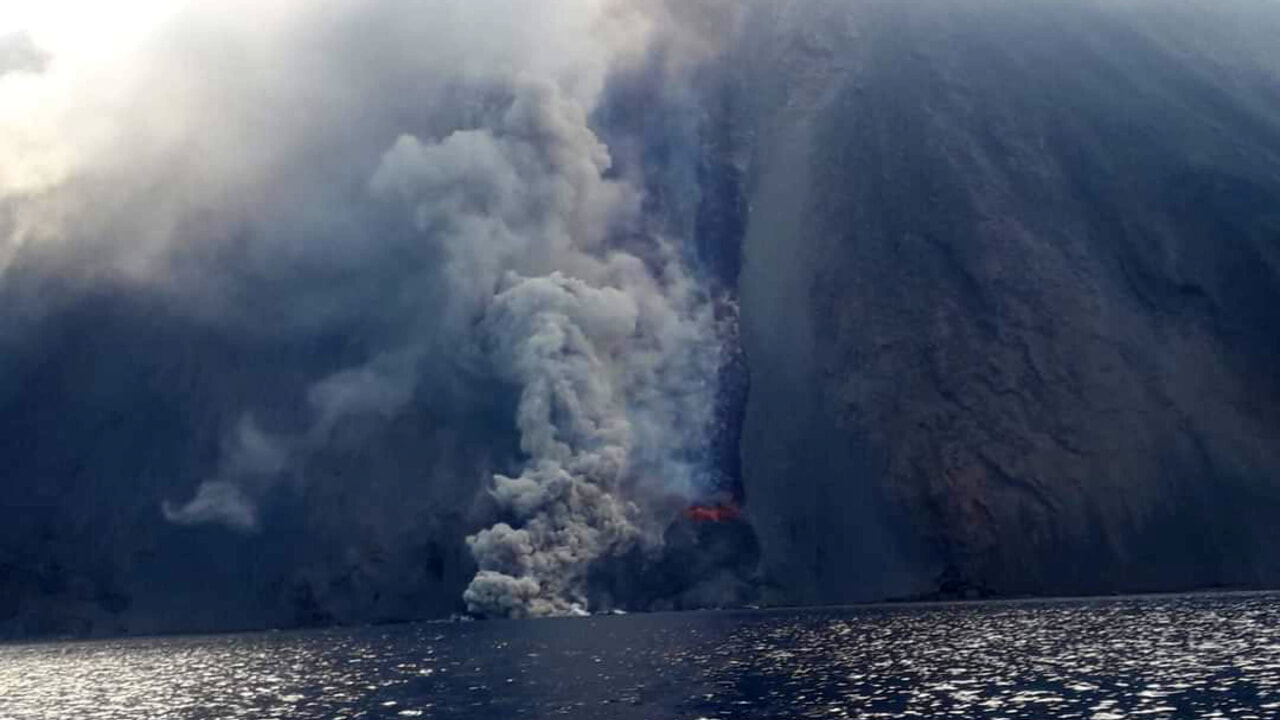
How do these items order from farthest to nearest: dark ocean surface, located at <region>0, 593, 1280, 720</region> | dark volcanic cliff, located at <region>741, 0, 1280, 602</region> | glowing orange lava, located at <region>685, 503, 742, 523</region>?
glowing orange lava, located at <region>685, 503, 742, 523</region> → dark volcanic cliff, located at <region>741, 0, 1280, 602</region> → dark ocean surface, located at <region>0, 593, 1280, 720</region>

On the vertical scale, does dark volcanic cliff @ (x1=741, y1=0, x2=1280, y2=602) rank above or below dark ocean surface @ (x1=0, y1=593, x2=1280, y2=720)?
above

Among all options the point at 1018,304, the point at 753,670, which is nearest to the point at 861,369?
the point at 1018,304

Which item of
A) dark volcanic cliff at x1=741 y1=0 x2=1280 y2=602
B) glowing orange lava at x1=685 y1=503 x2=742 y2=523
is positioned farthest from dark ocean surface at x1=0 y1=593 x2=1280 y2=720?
glowing orange lava at x1=685 y1=503 x2=742 y2=523

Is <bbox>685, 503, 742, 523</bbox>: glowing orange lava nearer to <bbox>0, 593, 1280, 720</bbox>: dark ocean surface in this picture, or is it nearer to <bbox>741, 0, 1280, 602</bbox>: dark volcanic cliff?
<bbox>741, 0, 1280, 602</bbox>: dark volcanic cliff

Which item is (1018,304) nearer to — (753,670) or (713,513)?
(713,513)

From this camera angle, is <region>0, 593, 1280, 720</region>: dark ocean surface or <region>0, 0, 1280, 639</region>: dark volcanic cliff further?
<region>0, 0, 1280, 639</region>: dark volcanic cliff

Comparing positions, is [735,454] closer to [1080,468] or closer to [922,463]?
[922,463]
